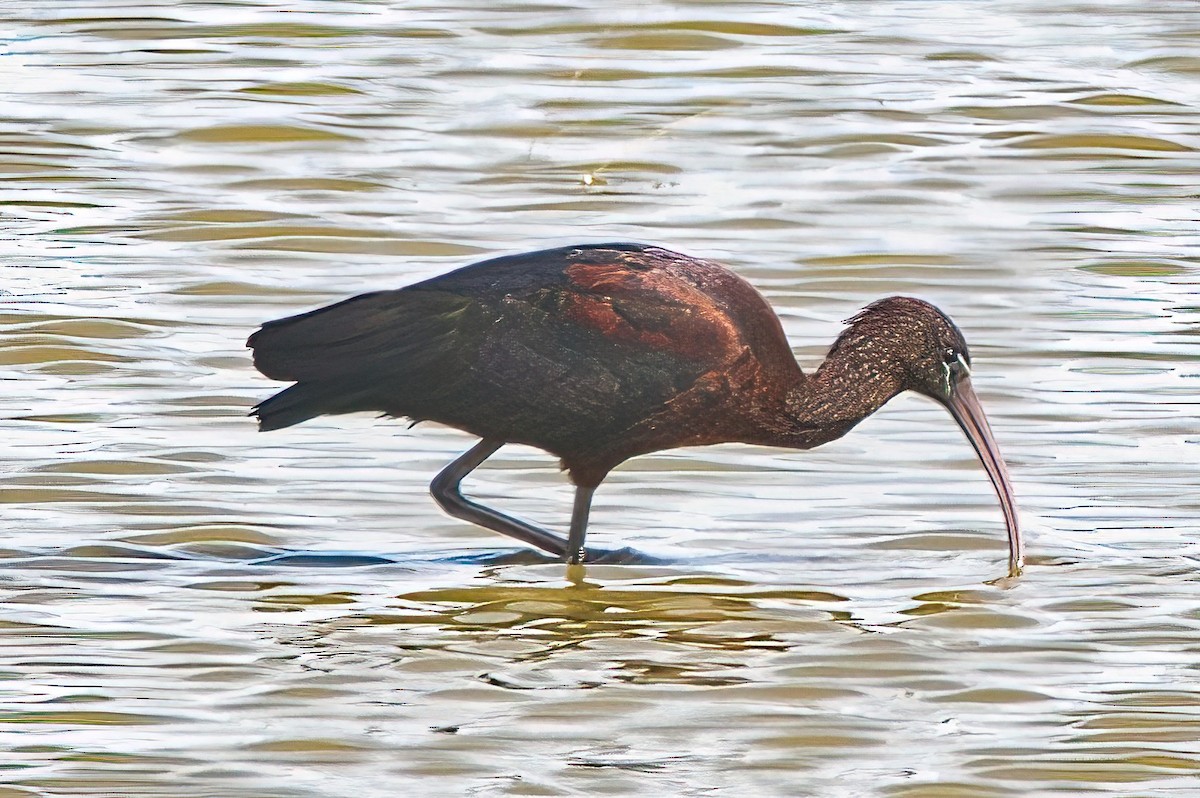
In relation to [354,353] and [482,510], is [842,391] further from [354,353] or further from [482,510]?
[354,353]

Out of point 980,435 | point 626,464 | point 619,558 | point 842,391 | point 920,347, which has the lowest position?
point 619,558

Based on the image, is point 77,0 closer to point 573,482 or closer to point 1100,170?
point 1100,170

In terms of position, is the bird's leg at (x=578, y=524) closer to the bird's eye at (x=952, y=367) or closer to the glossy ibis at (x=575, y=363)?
the glossy ibis at (x=575, y=363)

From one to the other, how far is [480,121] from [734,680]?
6.94 m

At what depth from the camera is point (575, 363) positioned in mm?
7965

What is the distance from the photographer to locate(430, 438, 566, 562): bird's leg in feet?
27.2

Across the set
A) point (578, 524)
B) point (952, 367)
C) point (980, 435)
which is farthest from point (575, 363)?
point (980, 435)

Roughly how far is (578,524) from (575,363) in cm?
56

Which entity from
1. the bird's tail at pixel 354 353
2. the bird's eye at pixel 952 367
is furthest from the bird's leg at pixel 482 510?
the bird's eye at pixel 952 367

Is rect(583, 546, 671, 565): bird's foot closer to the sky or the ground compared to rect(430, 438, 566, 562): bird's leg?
closer to the ground

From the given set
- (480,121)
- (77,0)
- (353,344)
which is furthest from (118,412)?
(77,0)

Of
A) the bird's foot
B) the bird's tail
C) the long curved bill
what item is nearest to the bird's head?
the long curved bill

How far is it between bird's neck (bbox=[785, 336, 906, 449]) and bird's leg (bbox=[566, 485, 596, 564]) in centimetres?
68

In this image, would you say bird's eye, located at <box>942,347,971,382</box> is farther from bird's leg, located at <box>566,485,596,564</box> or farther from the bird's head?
bird's leg, located at <box>566,485,596,564</box>
